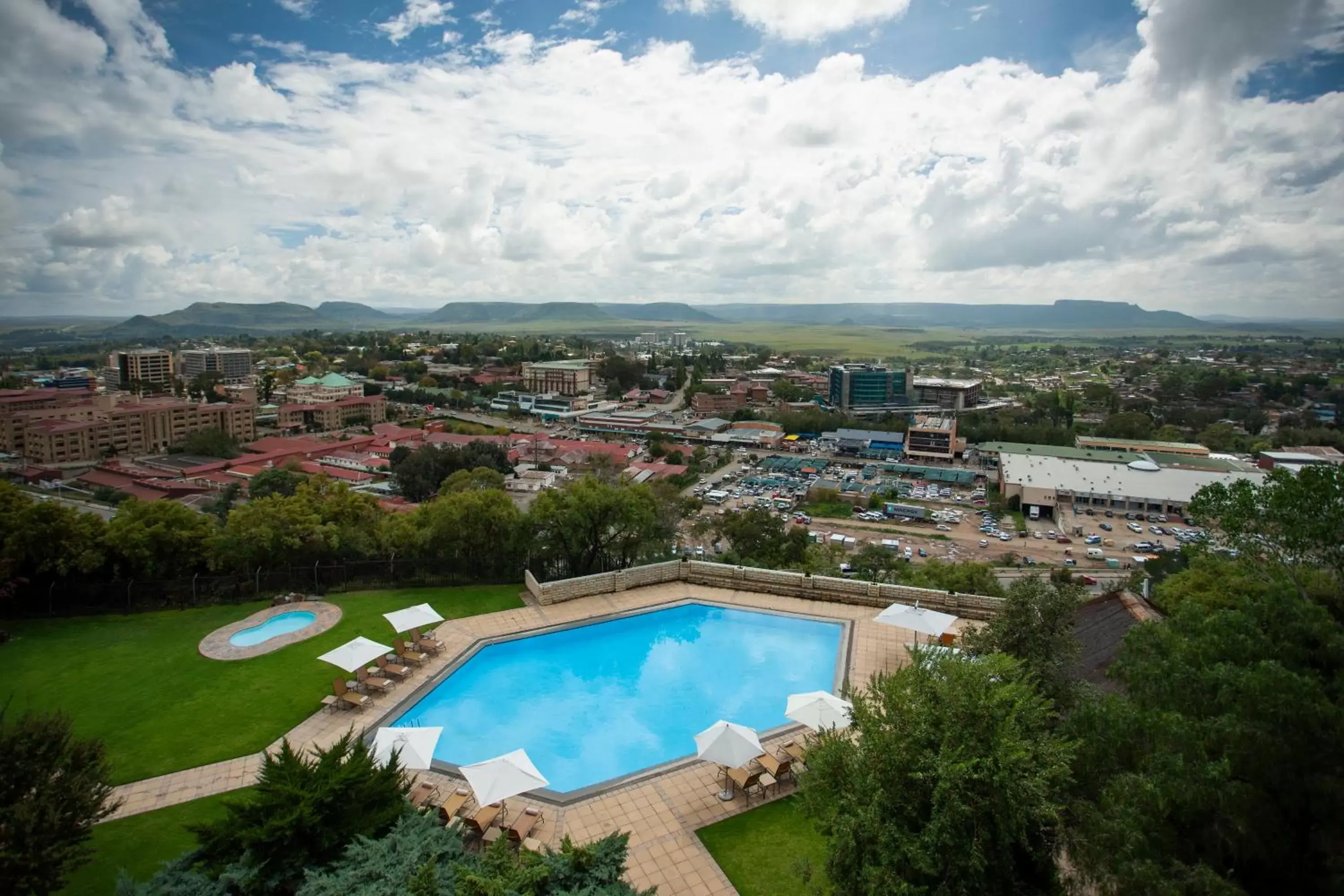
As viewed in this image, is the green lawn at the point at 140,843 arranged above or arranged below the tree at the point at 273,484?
above

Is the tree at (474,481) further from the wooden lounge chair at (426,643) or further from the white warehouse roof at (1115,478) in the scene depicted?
the white warehouse roof at (1115,478)

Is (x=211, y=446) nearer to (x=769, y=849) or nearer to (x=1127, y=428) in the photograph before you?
(x=769, y=849)

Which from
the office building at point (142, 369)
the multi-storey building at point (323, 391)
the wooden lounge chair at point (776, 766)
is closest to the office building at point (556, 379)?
A: the multi-storey building at point (323, 391)

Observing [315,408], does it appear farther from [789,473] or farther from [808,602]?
[808,602]

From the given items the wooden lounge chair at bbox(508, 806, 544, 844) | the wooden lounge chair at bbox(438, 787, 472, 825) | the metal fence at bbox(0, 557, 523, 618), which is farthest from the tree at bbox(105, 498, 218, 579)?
the wooden lounge chair at bbox(508, 806, 544, 844)

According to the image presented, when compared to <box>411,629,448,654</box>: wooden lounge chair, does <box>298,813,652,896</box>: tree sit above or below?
above

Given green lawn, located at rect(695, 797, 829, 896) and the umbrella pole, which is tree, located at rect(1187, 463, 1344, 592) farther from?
the umbrella pole
